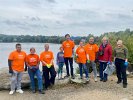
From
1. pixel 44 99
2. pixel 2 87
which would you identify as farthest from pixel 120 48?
pixel 2 87

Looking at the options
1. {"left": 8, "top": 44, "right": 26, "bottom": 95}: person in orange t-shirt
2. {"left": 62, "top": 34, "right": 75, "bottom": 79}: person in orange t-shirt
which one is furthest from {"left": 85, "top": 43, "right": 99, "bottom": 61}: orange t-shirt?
{"left": 8, "top": 44, "right": 26, "bottom": 95}: person in orange t-shirt

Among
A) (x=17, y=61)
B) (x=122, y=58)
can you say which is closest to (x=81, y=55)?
(x=122, y=58)

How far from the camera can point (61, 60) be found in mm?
15352

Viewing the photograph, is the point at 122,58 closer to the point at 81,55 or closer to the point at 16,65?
the point at 81,55

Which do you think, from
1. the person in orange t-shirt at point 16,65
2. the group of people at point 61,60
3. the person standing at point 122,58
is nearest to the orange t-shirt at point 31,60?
the group of people at point 61,60

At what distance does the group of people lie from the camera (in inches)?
551

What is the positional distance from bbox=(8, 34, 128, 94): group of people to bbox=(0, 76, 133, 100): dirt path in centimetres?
32

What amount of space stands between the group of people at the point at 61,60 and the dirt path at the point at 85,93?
0.32 m

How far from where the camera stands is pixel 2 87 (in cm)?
1435

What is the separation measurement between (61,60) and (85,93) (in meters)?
2.22

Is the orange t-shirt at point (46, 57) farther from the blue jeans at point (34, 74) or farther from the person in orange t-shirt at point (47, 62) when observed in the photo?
the blue jeans at point (34, 74)

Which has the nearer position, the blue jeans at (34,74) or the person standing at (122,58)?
the blue jeans at (34,74)

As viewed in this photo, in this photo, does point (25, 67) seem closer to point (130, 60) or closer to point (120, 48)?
Result: point (120, 48)

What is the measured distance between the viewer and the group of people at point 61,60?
1398cm
